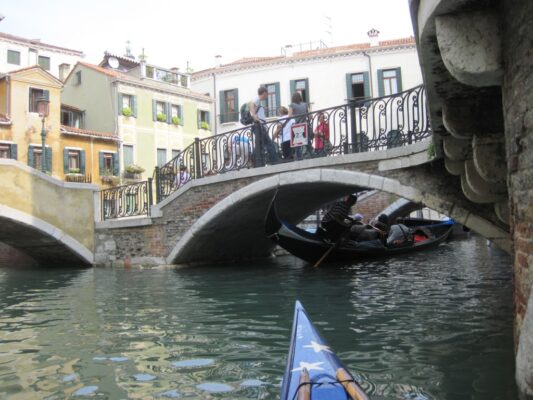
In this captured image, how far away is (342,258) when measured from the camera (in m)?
8.68

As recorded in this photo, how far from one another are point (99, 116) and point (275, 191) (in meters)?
12.7

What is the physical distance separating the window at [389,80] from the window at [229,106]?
5242mm

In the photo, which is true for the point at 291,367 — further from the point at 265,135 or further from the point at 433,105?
the point at 265,135

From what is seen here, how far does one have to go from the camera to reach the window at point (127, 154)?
18.0m

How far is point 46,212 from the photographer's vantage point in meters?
9.37

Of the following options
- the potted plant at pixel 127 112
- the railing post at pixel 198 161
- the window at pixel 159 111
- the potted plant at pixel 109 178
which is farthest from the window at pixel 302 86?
the railing post at pixel 198 161

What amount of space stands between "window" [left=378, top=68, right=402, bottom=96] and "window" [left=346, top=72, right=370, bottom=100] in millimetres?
475

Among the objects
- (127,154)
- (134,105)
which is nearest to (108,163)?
(127,154)

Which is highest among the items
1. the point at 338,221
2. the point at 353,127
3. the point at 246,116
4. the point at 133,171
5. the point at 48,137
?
the point at 48,137

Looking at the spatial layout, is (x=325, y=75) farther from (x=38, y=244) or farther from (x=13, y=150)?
(x=38, y=244)

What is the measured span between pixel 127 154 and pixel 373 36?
9.64 m

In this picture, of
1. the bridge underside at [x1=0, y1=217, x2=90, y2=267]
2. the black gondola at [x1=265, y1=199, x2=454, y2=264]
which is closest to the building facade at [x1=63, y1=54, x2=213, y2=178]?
the bridge underside at [x1=0, y1=217, x2=90, y2=267]

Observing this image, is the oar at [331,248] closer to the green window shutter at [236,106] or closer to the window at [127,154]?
the window at [127,154]

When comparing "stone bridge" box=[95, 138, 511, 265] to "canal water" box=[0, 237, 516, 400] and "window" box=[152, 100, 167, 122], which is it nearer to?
"canal water" box=[0, 237, 516, 400]
